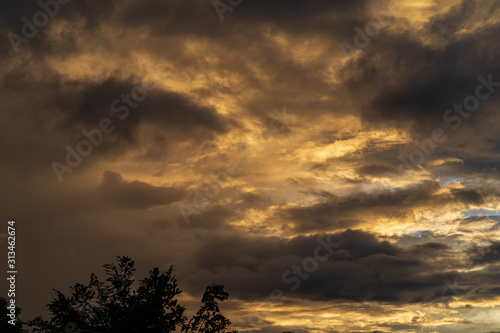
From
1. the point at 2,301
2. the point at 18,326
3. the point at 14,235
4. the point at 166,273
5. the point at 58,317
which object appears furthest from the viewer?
the point at 2,301

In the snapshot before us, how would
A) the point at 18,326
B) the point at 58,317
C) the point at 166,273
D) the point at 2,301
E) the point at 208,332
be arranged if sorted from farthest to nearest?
the point at 2,301
the point at 18,326
the point at 166,273
the point at 58,317
the point at 208,332

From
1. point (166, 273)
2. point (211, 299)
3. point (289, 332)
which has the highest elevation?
point (166, 273)

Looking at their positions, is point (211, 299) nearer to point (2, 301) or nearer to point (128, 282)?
point (128, 282)

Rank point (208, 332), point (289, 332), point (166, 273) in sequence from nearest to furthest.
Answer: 1. point (208, 332)
2. point (166, 273)
3. point (289, 332)

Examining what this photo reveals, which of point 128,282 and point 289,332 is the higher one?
point 128,282

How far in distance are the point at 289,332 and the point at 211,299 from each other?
42.1 metres

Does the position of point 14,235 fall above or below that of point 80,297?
above

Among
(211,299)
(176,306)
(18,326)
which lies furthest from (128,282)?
(18,326)

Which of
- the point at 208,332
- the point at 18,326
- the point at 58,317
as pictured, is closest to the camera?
the point at 208,332

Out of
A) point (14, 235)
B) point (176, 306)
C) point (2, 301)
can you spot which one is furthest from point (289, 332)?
point (14, 235)

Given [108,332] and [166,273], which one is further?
[166,273]

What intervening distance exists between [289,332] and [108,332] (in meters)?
42.3

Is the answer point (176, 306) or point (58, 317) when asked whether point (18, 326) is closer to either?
point (58, 317)

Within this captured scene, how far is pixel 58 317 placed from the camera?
4709 cm
